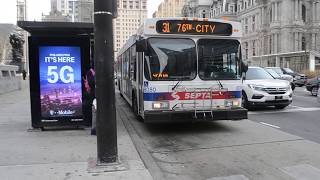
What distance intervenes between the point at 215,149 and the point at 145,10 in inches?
1660

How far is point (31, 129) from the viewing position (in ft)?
35.1

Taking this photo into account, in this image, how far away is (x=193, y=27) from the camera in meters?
10.5

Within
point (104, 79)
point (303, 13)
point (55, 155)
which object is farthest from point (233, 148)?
point (303, 13)

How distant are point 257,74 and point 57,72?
917cm

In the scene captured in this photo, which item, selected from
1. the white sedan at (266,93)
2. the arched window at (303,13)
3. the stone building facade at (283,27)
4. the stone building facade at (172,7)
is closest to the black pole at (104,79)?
the white sedan at (266,93)

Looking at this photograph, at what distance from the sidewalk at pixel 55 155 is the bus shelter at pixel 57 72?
0.48 meters

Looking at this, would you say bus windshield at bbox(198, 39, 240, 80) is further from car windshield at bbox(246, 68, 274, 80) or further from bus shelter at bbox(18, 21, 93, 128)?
car windshield at bbox(246, 68, 274, 80)

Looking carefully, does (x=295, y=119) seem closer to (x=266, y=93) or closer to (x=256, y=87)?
(x=266, y=93)

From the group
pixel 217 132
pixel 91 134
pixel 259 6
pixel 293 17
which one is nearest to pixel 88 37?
pixel 91 134

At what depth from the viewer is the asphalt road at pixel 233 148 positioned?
6.99 metres

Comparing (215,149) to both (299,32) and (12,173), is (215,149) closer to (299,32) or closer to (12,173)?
(12,173)

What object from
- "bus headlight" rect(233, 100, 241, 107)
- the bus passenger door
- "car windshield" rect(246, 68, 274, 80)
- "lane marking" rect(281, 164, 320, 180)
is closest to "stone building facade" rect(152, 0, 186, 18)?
"car windshield" rect(246, 68, 274, 80)

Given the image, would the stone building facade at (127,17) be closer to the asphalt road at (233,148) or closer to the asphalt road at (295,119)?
the asphalt road at (295,119)

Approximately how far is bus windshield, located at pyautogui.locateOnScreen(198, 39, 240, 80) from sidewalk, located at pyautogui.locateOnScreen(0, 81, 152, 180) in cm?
259
